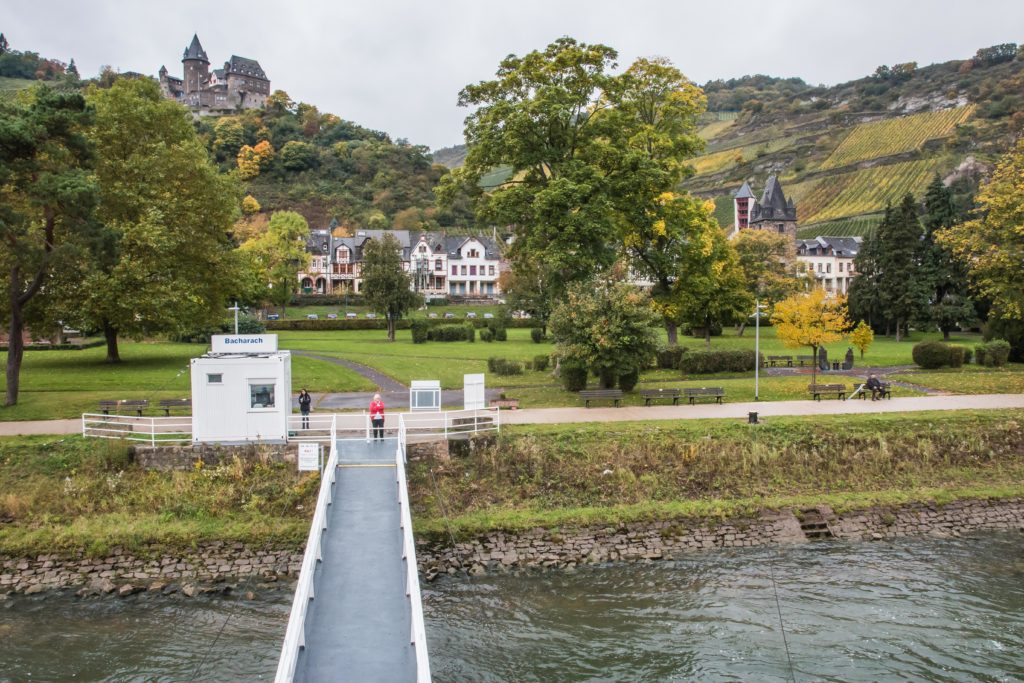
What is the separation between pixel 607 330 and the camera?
2927cm

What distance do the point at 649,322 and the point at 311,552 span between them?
19.4 meters

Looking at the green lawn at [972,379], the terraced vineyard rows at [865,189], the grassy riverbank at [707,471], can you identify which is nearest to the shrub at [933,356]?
the green lawn at [972,379]

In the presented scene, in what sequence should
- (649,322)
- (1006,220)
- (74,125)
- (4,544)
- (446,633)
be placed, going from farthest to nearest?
(1006,220) → (649,322) → (74,125) → (4,544) → (446,633)

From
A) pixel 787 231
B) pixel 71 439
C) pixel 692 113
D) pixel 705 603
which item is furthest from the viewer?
pixel 787 231

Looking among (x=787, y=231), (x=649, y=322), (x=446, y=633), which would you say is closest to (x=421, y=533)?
(x=446, y=633)

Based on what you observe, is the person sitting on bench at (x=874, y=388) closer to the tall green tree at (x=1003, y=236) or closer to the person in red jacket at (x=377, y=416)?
the tall green tree at (x=1003, y=236)

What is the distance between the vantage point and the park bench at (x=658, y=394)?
96.1ft

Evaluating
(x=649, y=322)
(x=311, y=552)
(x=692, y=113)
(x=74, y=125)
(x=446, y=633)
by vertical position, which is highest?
(x=692, y=113)

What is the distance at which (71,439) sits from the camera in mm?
22875

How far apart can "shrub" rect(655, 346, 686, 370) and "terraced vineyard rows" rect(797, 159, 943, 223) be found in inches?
4401

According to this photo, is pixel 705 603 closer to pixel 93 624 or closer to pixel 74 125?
pixel 93 624

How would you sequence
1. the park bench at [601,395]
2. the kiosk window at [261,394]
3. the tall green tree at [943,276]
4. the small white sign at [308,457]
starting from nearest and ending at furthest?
the small white sign at [308,457], the kiosk window at [261,394], the park bench at [601,395], the tall green tree at [943,276]

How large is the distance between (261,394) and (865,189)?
15046 cm

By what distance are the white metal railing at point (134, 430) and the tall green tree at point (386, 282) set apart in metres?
36.8
